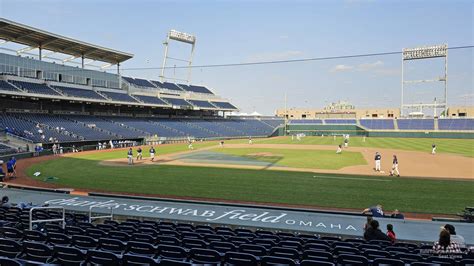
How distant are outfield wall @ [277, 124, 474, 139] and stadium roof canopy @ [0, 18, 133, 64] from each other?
164 feet

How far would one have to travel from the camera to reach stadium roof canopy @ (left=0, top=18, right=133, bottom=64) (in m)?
42.2

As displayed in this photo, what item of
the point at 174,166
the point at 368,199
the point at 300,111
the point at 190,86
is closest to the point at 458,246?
the point at 368,199

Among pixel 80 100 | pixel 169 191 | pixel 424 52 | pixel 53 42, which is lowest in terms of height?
pixel 169 191

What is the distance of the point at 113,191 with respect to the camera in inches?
749

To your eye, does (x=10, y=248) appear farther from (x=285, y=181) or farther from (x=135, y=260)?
(x=285, y=181)

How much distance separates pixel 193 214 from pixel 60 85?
1918 inches

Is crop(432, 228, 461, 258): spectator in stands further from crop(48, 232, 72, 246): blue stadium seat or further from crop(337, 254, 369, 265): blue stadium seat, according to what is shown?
crop(48, 232, 72, 246): blue stadium seat

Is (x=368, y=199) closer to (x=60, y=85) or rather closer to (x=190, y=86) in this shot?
(x=60, y=85)

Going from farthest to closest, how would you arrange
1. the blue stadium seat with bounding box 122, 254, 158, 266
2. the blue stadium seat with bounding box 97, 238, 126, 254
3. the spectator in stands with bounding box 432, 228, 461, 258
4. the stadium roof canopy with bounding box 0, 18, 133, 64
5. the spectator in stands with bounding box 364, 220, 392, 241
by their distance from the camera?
1. the stadium roof canopy with bounding box 0, 18, 133, 64
2. the spectator in stands with bounding box 364, 220, 392, 241
3. the spectator in stands with bounding box 432, 228, 461, 258
4. the blue stadium seat with bounding box 97, 238, 126, 254
5. the blue stadium seat with bounding box 122, 254, 158, 266

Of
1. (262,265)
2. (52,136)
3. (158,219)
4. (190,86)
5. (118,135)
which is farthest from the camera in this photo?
(190,86)

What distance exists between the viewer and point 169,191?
1908cm

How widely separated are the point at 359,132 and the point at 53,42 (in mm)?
Answer: 69773

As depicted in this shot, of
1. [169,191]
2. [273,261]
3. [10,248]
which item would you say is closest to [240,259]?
[273,261]

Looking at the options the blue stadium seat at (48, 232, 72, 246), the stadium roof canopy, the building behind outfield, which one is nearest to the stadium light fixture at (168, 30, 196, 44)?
the building behind outfield
